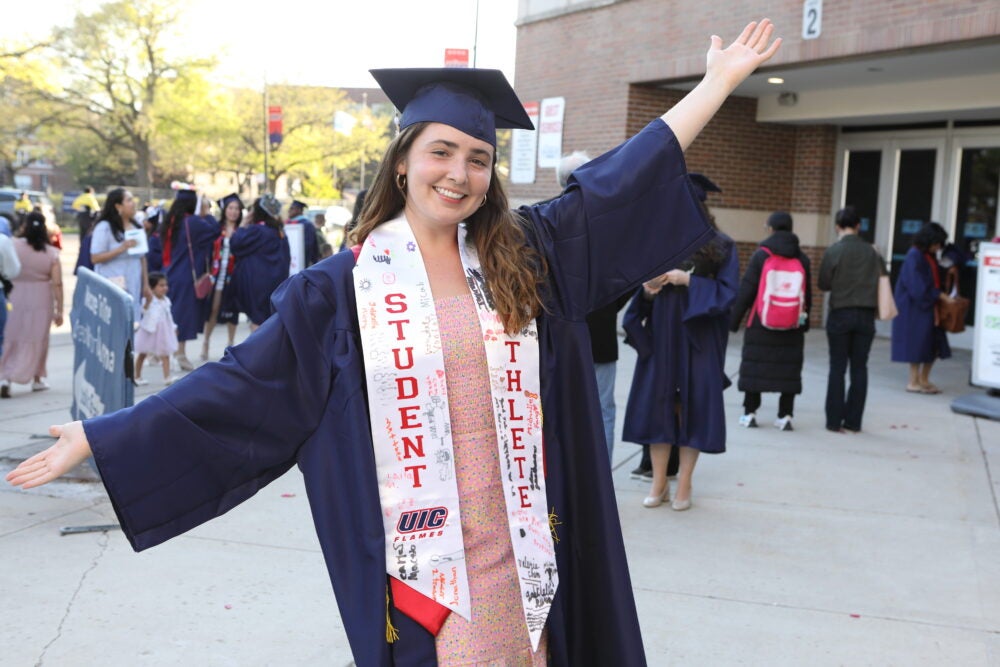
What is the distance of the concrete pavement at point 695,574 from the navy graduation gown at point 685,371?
19.3 inches

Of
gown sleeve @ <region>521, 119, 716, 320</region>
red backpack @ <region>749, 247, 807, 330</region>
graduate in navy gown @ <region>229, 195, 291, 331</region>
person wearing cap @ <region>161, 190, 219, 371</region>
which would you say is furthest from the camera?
graduate in navy gown @ <region>229, 195, 291, 331</region>

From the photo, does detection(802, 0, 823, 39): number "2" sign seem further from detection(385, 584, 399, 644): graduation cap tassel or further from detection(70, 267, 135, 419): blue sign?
detection(385, 584, 399, 644): graduation cap tassel

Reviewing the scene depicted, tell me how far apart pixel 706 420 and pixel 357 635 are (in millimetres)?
3921

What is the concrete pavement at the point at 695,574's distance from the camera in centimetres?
398

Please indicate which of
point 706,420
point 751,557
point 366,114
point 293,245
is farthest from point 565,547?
point 366,114

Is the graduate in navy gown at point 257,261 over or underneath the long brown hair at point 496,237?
underneath

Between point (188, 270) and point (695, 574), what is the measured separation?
278 inches

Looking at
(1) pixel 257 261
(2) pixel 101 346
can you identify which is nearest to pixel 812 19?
(1) pixel 257 261

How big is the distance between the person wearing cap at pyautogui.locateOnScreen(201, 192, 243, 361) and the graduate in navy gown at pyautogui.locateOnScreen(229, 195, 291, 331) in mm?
75

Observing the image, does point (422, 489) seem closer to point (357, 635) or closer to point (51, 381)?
point (357, 635)

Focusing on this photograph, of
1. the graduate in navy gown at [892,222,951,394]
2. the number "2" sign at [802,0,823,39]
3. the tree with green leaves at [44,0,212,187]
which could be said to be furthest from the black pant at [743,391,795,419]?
the tree with green leaves at [44,0,212,187]

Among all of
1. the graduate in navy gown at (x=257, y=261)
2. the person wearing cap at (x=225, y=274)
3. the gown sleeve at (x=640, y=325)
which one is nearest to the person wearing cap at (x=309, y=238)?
the person wearing cap at (x=225, y=274)

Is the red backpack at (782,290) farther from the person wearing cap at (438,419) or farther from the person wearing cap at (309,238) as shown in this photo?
the person wearing cap at (309,238)

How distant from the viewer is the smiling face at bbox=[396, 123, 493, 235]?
219cm
